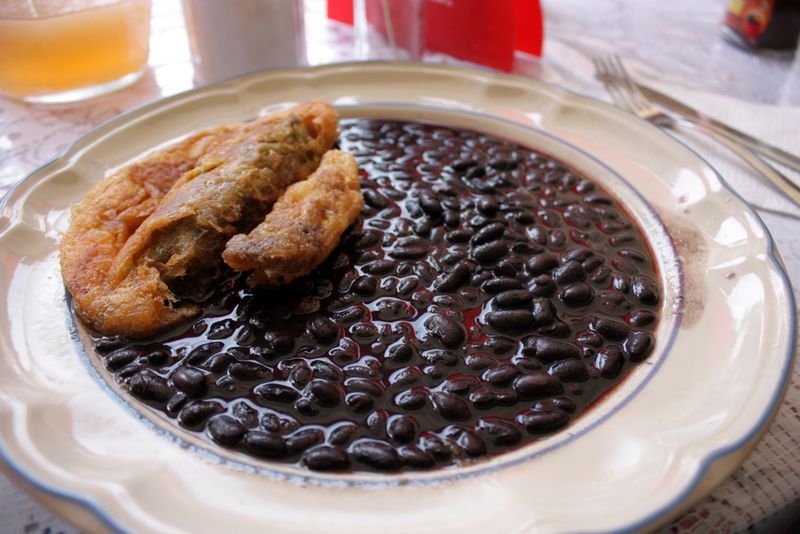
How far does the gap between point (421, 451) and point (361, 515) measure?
9.3 inches

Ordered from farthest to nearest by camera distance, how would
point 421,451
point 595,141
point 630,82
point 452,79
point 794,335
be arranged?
point 630,82 → point 452,79 → point 595,141 → point 794,335 → point 421,451

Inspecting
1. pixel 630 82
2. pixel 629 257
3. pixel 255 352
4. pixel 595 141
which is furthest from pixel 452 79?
pixel 255 352

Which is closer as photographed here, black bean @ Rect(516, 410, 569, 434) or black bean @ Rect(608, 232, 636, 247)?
black bean @ Rect(516, 410, 569, 434)

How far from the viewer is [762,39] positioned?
4.10 meters

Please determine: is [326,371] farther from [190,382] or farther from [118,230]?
[118,230]

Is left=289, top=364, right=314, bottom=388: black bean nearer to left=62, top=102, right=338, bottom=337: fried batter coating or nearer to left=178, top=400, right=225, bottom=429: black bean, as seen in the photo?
left=178, top=400, right=225, bottom=429: black bean

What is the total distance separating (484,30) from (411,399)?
8.26ft

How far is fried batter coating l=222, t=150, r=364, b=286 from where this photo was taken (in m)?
2.02

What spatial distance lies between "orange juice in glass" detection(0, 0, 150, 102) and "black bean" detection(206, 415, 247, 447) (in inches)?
85.6

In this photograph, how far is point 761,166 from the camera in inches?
108

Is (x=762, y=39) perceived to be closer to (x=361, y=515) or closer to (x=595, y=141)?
(x=595, y=141)

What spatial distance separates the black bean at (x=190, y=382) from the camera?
1729 mm

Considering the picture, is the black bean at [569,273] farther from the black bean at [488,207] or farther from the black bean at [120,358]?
the black bean at [120,358]

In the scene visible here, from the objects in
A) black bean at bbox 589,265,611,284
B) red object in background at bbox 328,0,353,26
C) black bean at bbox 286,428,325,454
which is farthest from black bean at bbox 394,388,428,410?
red object in background at bbox 328,0,353,26
